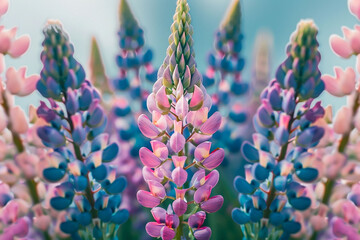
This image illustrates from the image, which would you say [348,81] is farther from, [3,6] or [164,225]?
[3,6]

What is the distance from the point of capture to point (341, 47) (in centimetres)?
70

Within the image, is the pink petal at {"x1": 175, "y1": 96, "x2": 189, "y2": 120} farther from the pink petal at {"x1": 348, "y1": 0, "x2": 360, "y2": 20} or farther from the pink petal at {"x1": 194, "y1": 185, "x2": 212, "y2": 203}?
the pink petal at {"x1": 348, "y1": 0, "x2": 360, "y2": 20}

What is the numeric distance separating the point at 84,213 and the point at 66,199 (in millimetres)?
35

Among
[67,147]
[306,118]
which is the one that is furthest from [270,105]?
A: [67,147]

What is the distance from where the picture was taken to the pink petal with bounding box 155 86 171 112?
2.06ft

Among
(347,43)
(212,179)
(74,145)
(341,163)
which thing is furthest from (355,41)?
(74,145)

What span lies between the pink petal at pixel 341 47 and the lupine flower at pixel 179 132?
8.1 inches

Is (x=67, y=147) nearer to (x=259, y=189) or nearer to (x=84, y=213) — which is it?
(x=84, y=213)

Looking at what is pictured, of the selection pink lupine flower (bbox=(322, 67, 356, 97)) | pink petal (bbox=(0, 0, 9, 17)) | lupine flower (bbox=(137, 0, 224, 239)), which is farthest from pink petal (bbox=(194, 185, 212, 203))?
pink petal (bbox=(0, 0, 9, 17))

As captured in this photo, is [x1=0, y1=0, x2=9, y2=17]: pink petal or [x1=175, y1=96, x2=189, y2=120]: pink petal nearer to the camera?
[x1=175, y1=96, x2=189, y2=120]: pink petal

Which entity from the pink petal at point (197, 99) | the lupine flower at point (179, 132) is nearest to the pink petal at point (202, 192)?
the lupine flower at point (179, 132)

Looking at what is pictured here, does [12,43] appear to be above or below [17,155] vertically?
above

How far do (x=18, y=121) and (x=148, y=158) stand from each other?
0.19 m

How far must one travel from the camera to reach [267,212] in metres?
0.73
